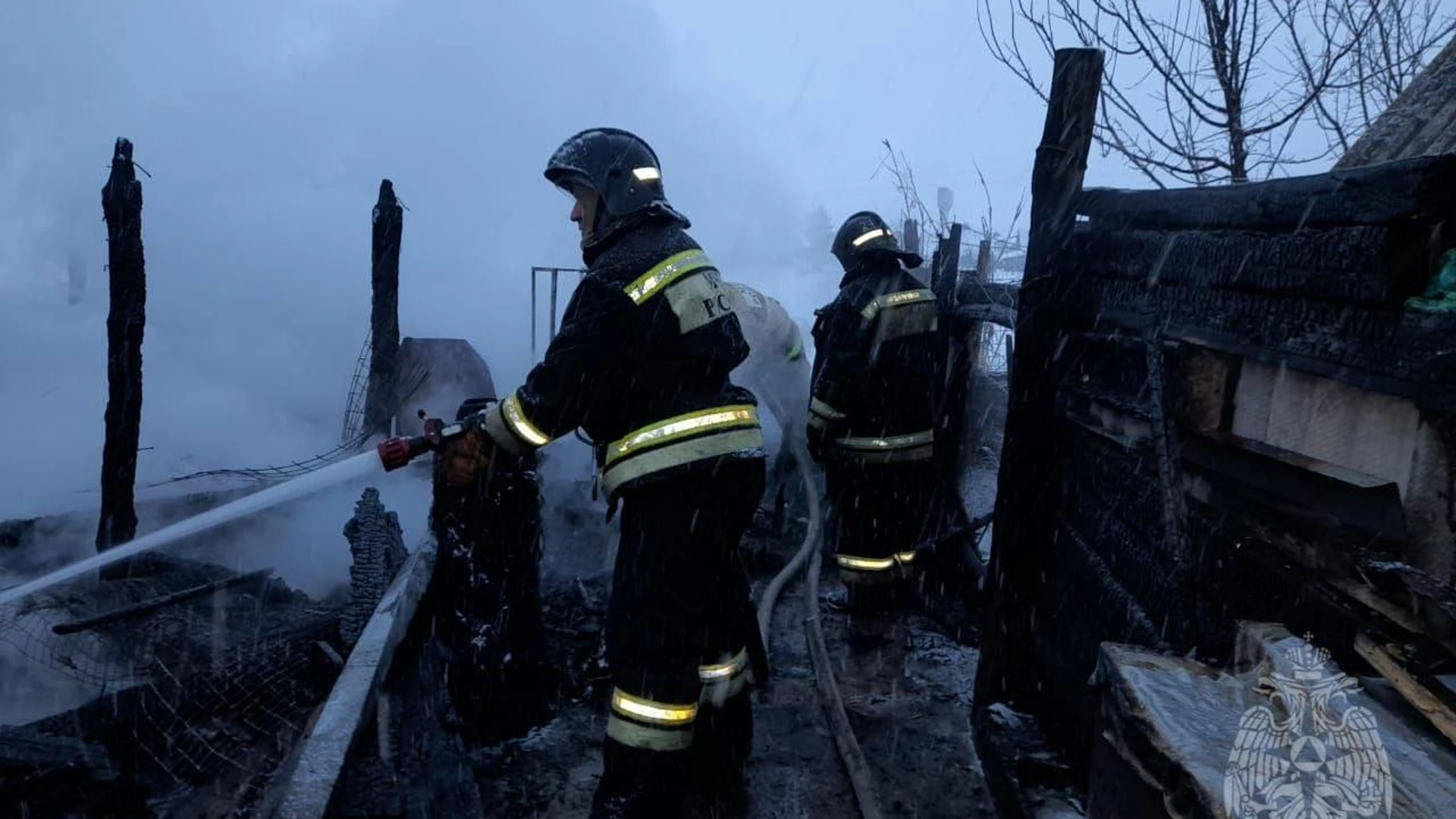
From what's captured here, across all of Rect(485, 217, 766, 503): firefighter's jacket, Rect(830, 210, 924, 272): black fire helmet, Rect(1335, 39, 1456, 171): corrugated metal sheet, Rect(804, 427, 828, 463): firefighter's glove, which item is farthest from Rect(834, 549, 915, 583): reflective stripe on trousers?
Rect(1335, 39, 1456, 171): corrugated metal sheet

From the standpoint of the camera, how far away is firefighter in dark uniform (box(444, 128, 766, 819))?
2.83m

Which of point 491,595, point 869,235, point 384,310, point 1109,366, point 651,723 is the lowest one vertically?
point 651,723

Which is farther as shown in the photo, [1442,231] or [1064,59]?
[1064,59]

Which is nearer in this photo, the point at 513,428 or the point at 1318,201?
the point at 1318,201

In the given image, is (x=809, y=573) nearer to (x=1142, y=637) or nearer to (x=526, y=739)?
(x=526, y=739)

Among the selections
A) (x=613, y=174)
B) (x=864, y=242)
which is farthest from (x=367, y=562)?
(x=864, y=242)

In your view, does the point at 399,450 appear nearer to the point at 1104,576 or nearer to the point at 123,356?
the point at 1104,576

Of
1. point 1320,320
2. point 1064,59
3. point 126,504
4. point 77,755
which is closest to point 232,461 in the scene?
point 126,504

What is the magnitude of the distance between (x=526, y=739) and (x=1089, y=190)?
3034mm

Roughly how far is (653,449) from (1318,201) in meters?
1.88

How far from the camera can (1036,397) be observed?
348 centimetres

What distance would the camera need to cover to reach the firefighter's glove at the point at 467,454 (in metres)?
2.99

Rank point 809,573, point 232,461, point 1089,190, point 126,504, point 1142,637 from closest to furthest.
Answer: point 1142,637
point 1089,190
point 809,573
point 126,504
point 232,461

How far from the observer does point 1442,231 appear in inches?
54.9
